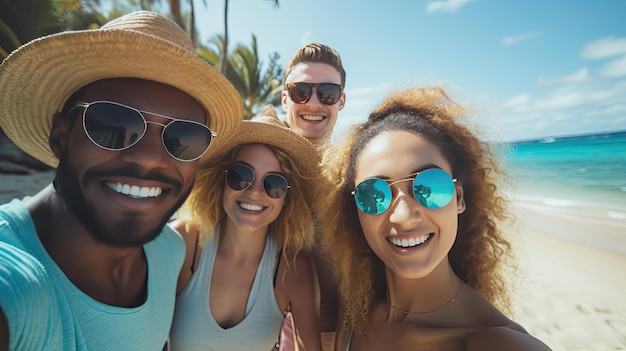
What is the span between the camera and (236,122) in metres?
1.95

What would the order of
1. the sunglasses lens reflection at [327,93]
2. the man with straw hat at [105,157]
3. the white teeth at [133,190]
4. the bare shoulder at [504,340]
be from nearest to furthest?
the bare shoulder at [504,340], the man with straw hat at [105,157], the white teeth at [133,190], the sunglasses lens reflection at [327,93]

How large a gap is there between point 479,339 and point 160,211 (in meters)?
1.63

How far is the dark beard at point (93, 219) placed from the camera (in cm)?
134

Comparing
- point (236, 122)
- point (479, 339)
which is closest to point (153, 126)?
point (236, 122)

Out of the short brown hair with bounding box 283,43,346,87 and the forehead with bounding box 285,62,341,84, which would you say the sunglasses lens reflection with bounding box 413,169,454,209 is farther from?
the short brown hair with bounding box 283,43,346,87

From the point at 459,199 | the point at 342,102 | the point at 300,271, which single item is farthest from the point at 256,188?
the point at 342,102

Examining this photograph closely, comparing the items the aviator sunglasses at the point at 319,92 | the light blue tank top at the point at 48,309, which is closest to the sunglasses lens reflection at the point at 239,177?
the light blue tank top at the point at 48,309

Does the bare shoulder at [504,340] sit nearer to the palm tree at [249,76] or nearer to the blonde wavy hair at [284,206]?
the blonde wavy hair at [284,206]

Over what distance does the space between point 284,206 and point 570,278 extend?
687cm

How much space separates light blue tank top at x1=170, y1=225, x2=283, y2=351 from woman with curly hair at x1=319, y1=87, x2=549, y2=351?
57cm

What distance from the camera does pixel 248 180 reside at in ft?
7.34

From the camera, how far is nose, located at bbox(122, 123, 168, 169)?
1.39m

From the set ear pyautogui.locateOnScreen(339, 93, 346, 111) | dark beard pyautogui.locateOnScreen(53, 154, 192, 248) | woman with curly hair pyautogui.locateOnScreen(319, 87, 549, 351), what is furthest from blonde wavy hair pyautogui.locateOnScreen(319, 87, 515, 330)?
ear pyautogui.locateOnScreen(339, 93, 346, 111)

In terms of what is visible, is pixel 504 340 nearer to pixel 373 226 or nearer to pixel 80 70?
pixel 373 226
